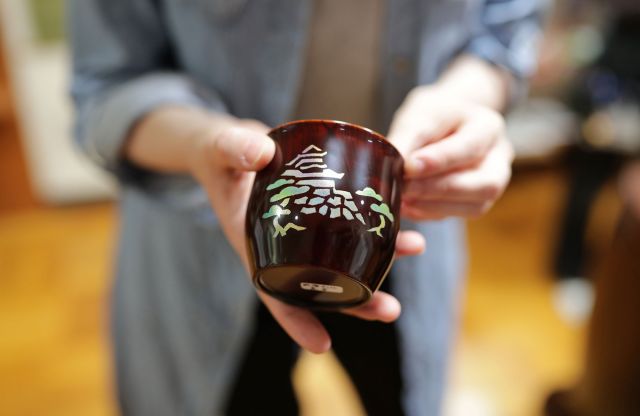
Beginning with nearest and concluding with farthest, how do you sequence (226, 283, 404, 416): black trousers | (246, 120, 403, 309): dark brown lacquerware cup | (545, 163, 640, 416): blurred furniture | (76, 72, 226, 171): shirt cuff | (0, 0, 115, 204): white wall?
(246, 120, 403, 309): dark brown lacquerware cup, (76, 72, 226, 171): shirt cuff, (226, 283, 404, 416): black trousers, (545, 163, 640, 416): blurred furniture, (0, 0, 115, 204): white wall

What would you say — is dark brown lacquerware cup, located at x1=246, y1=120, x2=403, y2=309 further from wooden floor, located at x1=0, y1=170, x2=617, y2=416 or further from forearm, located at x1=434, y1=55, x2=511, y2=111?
wooden floor, located at x1=0, y1=170, x2=617, y2=416

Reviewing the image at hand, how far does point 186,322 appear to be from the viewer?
0.81 metres

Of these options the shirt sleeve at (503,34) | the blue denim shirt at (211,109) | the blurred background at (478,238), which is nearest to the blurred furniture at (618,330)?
the blurred background at (478,238)

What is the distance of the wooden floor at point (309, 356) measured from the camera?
4.98 ft

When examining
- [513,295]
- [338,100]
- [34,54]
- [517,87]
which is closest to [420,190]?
[338,100]

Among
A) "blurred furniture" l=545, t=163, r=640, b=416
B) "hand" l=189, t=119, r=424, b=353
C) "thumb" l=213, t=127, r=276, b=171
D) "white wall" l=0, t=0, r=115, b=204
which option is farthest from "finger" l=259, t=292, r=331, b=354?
"white wall" l=0, t=0, r=115, b=204

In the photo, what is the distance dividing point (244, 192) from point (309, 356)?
106 centimetres

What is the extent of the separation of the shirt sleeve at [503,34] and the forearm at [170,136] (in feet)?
1.03

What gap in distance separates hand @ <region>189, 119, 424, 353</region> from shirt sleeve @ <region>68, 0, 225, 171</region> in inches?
5.3

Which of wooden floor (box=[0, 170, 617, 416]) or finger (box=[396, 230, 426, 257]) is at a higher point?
finger (box=[396, 230, 426, 257])

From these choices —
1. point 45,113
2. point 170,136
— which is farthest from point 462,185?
point 45,113

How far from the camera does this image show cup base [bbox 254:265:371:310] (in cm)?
45

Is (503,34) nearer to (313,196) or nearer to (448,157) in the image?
(448,157)

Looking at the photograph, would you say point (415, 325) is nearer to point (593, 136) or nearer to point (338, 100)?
point (338, 100)
